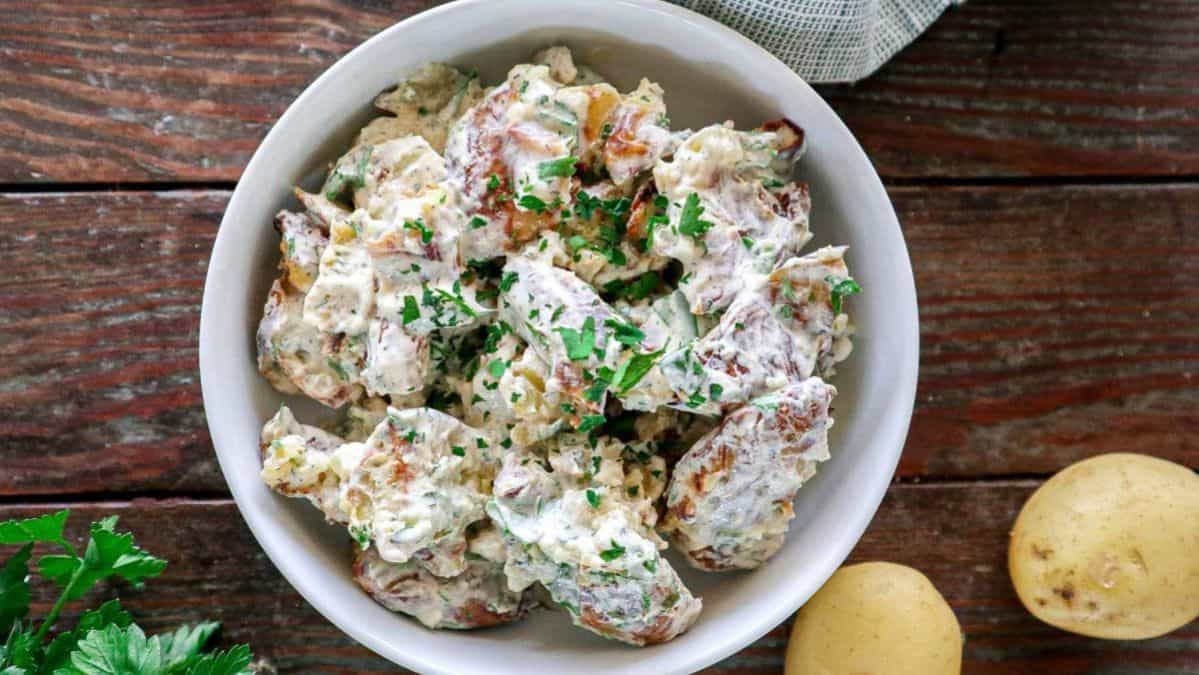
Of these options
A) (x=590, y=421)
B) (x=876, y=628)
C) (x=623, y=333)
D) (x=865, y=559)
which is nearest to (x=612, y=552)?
(x=590, y=421)

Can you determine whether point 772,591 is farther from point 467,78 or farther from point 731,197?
point 467,78

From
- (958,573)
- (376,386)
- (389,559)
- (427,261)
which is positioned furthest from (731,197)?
(958,573)

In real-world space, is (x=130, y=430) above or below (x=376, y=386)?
below

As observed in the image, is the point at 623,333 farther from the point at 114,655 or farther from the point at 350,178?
the point at 114,655

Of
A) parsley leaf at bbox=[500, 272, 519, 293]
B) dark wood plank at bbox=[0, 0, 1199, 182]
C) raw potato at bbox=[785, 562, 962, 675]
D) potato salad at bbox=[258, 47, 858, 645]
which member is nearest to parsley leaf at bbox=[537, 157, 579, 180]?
potato salad at bbox=[258, 47, 858, 645]

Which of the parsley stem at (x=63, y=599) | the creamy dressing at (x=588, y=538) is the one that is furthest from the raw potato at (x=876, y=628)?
the parsley stem at (x=63, y=599)

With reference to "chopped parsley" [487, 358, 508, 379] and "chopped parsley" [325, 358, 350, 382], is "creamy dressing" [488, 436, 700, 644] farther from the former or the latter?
"chopped parsley" [325, 358, 350, 382]

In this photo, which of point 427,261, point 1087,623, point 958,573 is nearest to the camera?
point 427,261
